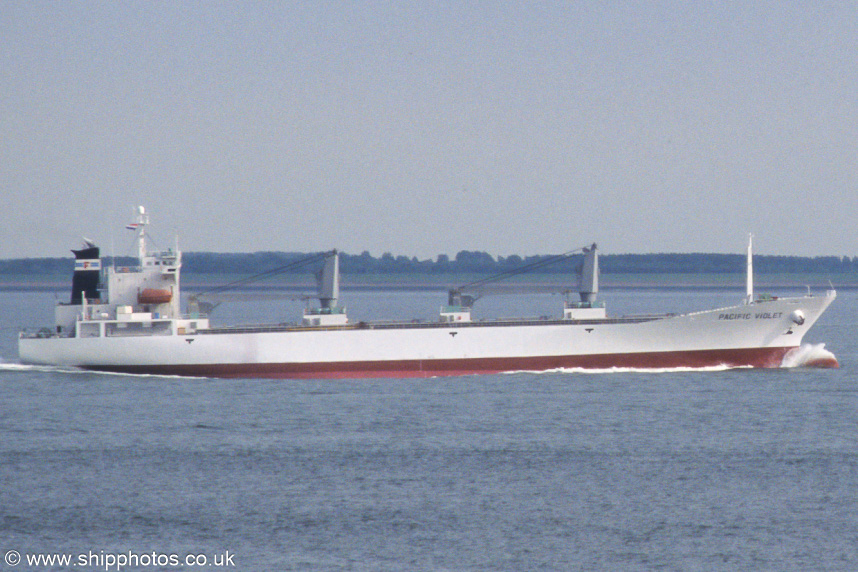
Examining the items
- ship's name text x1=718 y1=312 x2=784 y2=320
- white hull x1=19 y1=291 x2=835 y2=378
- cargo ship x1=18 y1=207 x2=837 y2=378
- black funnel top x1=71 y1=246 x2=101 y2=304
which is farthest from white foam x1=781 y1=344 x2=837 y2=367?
black funnel top x1=71 y1=246 x2=101 y2=304

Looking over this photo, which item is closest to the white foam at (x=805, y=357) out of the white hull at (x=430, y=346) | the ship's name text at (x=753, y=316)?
the white hull at (x=430, y=346)

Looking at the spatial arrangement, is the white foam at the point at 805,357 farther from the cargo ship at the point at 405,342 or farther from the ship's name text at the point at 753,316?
the ship's name text at the point at 753,316

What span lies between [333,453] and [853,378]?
77.4ft

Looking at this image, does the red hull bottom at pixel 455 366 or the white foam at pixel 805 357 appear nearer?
the red hull bottom at pixel 455 366

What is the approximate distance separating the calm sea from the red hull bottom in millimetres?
1540

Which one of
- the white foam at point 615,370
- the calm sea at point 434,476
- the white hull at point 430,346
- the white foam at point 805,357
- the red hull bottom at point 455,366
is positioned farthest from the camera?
the white foam at point 805,357

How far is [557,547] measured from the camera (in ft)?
72.5

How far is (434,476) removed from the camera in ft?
89.4

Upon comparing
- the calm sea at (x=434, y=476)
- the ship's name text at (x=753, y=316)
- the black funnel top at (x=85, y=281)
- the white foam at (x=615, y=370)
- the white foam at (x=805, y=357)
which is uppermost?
the black funnel top at (x=85, y=281)

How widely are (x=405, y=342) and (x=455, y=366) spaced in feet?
6.82

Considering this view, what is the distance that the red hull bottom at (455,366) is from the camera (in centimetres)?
4319

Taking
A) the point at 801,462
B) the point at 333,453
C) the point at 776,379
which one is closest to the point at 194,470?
the point at 333,453

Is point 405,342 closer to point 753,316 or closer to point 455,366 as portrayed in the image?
point 455,366

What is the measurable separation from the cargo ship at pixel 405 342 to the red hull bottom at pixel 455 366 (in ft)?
0.12
